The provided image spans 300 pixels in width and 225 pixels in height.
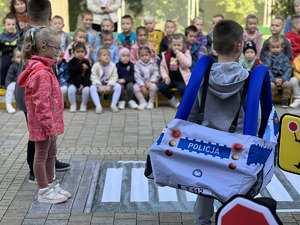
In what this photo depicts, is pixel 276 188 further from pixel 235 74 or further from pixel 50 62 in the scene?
pixel 50 62

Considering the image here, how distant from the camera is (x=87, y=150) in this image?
20.8 ft

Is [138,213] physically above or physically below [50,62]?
below

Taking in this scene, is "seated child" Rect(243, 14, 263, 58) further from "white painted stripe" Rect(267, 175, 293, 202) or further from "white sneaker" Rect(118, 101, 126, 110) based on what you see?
"white painted stripe" Rect(267, 175, 293, 202)

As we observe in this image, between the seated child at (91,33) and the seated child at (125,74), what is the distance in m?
0.59

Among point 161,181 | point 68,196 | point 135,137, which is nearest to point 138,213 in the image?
point 68,196

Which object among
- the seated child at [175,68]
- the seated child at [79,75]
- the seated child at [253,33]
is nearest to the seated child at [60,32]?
the seated child at [79,75]

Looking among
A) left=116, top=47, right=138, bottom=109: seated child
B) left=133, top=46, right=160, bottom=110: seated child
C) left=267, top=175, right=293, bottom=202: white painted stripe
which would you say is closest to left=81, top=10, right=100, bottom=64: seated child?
left=116, top=47, right=138, bottom=109: seated child

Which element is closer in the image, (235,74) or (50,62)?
(235,74)

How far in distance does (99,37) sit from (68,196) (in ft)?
18.3

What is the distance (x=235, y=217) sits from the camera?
2.27 meters

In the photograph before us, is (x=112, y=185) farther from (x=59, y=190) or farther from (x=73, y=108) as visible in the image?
(x=73, y=108)

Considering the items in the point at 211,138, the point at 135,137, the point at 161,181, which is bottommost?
the point at 135,137

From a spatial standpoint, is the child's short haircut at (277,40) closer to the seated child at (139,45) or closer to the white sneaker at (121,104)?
the seated child at (139,45)

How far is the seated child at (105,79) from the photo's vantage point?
345 inches
